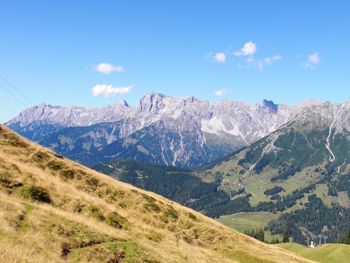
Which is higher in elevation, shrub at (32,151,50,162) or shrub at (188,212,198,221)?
shrub at (32,151,50,162)

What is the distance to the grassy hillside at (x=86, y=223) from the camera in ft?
101

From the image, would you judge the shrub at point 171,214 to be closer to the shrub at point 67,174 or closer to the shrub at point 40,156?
the shrub at point 67,174

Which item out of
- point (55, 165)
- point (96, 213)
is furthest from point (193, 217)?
point (55, 165)

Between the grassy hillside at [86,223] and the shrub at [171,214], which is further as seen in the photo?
the shrub at [171,214]

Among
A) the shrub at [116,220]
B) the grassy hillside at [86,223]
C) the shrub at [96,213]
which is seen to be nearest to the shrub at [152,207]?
the grassy hillside at [86,223]

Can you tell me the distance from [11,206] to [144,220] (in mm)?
23069

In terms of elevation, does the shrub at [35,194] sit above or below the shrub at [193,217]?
above

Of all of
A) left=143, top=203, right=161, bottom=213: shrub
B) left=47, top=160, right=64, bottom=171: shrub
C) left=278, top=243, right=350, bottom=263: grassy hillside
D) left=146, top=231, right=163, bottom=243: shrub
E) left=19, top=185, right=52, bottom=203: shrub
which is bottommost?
left=278, top=243, right=350, bottom=263: grassy hillside

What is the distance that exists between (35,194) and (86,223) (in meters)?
9.26

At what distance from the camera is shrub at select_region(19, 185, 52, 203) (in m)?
44.9

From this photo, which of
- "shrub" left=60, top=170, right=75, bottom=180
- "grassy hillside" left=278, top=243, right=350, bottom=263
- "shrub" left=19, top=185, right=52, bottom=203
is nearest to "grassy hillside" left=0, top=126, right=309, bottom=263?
"shrub" left=19, top=185, right=52, bottom=203

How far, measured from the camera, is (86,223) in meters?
39.3

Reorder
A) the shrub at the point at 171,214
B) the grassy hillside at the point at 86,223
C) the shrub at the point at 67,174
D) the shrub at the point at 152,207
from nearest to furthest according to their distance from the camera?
the grassy hillside at the point at 86,223 → the shrub at the point at 67,174 → the shrub at the point at 152,207 → the shrub at the point at 171,214

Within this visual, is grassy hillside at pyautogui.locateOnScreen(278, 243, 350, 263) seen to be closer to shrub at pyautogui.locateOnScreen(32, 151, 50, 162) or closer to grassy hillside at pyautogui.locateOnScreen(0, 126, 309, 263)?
grassy hillside at pyautogui.locateOnScreen(0, 126, 309, 263)
